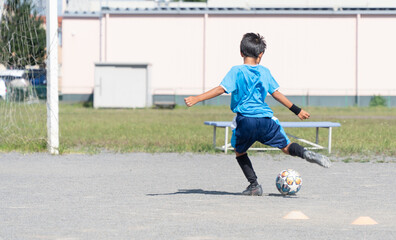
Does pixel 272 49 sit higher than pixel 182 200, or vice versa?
pixel 272 49

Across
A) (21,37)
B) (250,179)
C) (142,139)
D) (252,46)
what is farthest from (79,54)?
(252,46)

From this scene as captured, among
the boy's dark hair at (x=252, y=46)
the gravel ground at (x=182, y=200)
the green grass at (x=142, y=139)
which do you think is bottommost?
the green grass at (x=142, y=139)

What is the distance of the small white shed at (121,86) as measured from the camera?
141 feet

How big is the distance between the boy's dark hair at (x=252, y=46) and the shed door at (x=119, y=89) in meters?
34.6

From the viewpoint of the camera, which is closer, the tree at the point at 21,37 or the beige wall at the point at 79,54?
the tree at the point at 21,37

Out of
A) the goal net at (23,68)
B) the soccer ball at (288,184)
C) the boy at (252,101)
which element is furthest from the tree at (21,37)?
the soccer ball at (288,184)

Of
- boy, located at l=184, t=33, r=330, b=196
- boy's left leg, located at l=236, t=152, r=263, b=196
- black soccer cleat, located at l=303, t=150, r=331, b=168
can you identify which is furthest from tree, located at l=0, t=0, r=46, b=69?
black soccer cleat, located at l=303, t=150, r=331, b=168

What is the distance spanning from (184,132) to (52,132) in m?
6.36

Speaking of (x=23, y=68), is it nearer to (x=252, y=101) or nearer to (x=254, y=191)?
(x=254, y=191)

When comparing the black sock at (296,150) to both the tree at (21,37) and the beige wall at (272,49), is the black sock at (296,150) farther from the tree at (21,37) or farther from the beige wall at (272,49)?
the beige wall at (272,49)

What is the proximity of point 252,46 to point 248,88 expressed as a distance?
47 cm

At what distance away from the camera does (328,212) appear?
7371mm

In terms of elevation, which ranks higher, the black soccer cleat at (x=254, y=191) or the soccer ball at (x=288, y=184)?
the soccer ball at (x=288, y=184)

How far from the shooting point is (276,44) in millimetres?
46281
